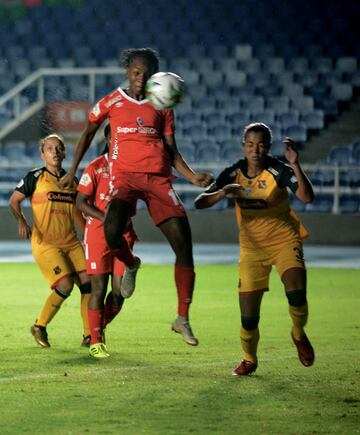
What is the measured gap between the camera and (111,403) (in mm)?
6879

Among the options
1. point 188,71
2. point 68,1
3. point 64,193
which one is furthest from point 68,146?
point 64,193

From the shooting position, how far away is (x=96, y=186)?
912 cm

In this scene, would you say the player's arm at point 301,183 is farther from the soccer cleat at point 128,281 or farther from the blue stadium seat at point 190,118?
the blue stadium seat at point 190,118

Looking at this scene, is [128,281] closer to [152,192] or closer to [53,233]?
[152,192]

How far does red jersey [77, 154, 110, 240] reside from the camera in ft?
29.7

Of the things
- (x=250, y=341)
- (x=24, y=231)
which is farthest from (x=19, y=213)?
(x=250, y=341)

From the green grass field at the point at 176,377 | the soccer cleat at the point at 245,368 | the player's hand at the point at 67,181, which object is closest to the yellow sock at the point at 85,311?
the green grass field at the point at 176,377

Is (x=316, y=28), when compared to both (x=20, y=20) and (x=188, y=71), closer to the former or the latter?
(x=188, y=71)

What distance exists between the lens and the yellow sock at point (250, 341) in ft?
25.8

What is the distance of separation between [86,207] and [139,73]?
1.07m

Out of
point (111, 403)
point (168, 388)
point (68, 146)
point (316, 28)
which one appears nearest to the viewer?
point (111, 403)

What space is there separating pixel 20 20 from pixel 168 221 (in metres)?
23.4

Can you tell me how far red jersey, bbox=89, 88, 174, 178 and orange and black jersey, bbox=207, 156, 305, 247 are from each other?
82cm

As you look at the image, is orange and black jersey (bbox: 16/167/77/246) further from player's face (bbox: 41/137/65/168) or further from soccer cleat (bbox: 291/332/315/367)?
soccer cleat (bbox: 291/332/315/367)
